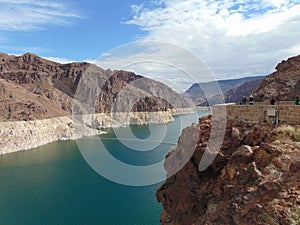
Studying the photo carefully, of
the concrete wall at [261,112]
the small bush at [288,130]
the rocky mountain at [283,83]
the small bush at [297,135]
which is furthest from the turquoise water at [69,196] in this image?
the small bush at [297,135]

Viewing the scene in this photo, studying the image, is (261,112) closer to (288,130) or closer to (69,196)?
(288,130)

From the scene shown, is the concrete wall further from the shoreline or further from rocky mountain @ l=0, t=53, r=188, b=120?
rocky mountain @ l=0, t=53, r=188, b=120

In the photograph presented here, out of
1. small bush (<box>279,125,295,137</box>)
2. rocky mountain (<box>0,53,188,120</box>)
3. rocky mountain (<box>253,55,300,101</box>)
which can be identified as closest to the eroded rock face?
small bush (<box>279,125,295,137</box>)

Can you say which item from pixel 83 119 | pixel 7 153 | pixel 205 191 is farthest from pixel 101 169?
pixel 83 119

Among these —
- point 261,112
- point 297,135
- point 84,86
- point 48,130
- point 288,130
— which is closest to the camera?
point 297,135

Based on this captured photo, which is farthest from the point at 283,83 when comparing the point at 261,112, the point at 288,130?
the point at 288,130

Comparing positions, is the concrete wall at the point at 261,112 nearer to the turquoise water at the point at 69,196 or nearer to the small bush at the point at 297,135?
the small bush at the point at 297,135
